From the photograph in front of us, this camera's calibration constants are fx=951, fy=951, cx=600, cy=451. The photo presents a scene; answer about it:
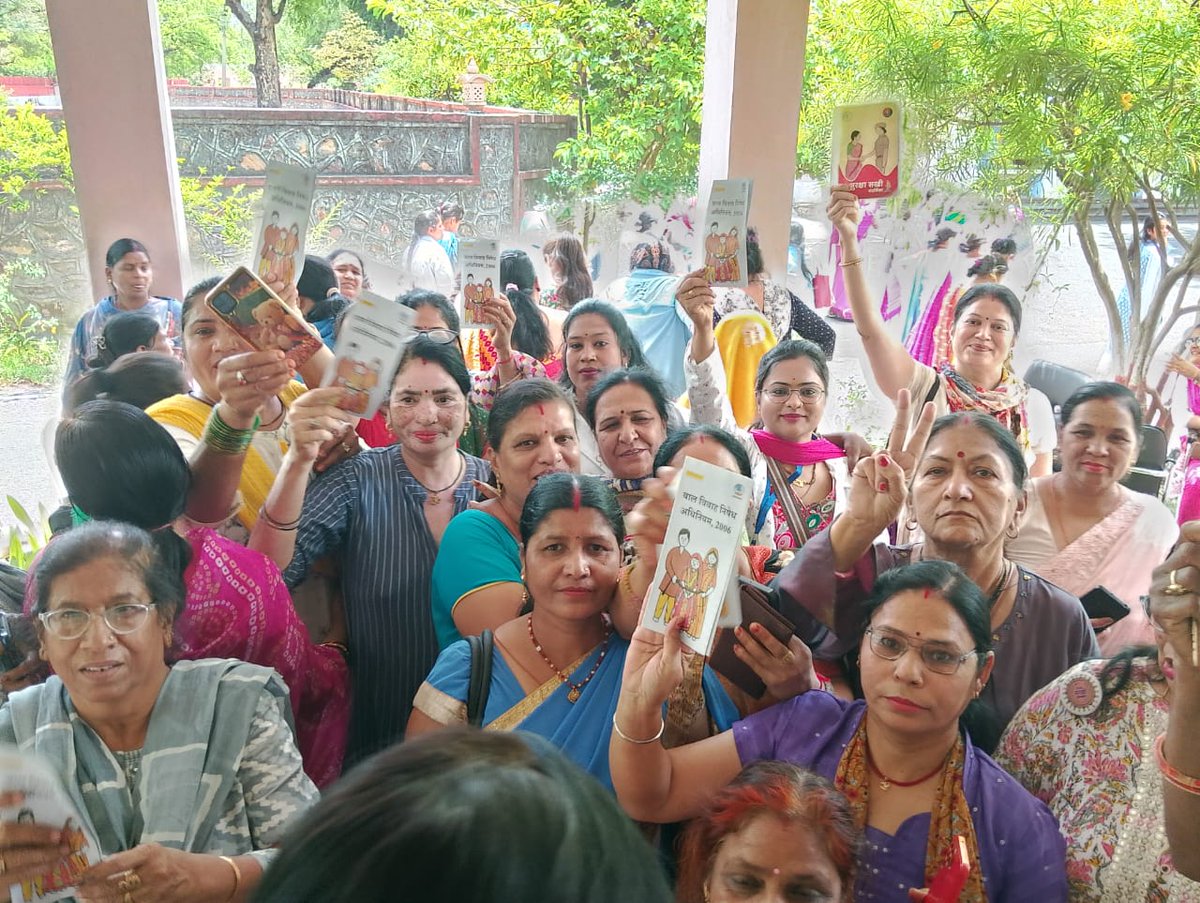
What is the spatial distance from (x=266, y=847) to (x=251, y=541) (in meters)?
0.78

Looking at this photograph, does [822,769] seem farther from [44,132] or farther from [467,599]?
[44,132]

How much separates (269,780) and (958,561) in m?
1.46

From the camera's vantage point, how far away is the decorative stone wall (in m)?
6.55

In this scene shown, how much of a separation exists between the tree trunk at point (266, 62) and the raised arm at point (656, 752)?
725 cm

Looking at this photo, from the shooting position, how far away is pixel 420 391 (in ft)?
8.33

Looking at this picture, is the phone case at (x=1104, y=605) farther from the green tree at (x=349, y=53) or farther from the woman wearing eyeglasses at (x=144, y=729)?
the green tree at (x=349, y=53)

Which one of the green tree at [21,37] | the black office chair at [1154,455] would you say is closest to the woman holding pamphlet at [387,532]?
the black office chair at [1154,455]

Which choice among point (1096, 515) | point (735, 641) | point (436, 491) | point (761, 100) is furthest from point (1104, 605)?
point (761, 100)

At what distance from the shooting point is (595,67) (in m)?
7.26

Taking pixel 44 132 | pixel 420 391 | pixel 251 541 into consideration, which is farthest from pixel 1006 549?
pixel 44 132

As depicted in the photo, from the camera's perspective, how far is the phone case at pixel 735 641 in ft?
6.03

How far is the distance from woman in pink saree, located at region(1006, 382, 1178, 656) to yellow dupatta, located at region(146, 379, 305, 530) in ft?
6.61

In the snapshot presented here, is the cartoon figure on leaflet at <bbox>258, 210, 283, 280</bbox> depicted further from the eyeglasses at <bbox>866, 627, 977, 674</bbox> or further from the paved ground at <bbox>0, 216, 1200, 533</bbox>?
the paved ground at <bbox>0, 216, 1200, 533</bbox>

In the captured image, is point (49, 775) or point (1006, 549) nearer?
point (49, 775)
